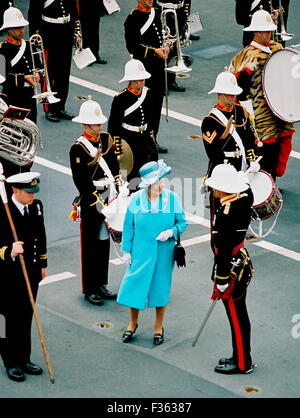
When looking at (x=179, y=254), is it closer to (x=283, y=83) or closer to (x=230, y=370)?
(x=230, y=370)

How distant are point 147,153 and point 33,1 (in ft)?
12.7

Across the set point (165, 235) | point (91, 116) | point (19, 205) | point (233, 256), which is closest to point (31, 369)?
point (19, 205)

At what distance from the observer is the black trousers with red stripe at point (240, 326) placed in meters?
11.2

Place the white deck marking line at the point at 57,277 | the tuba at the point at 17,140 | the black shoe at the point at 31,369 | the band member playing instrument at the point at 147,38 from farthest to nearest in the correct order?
the band member playing instrument at the point at 147,38
the tuba at the point at 17,140
the white deck marking line at the point at 57,277
the black shoe at the point at 31,369

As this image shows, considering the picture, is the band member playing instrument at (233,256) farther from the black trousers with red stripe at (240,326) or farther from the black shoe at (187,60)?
the black shoe at (187,60)

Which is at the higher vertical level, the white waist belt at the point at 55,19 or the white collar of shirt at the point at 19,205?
the white collar of shirt at the point at 19,205

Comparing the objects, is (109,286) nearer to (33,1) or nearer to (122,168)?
(122,168)

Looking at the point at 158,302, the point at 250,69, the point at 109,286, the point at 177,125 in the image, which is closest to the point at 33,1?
the point at 177,125

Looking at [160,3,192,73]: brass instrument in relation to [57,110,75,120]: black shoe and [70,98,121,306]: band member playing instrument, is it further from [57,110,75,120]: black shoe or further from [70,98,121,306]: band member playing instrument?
[70,98,121,306]: band member playing instrument

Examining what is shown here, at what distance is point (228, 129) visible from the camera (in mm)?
13312

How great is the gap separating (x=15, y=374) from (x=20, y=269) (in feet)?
3.12

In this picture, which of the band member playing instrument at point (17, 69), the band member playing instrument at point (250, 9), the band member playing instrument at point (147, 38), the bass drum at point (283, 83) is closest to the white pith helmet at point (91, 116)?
the bass drum at point (283, 83)

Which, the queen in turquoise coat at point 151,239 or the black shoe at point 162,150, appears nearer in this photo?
the queen in turquoise coat at point 151,239

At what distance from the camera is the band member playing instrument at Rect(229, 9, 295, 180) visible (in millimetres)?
14883
